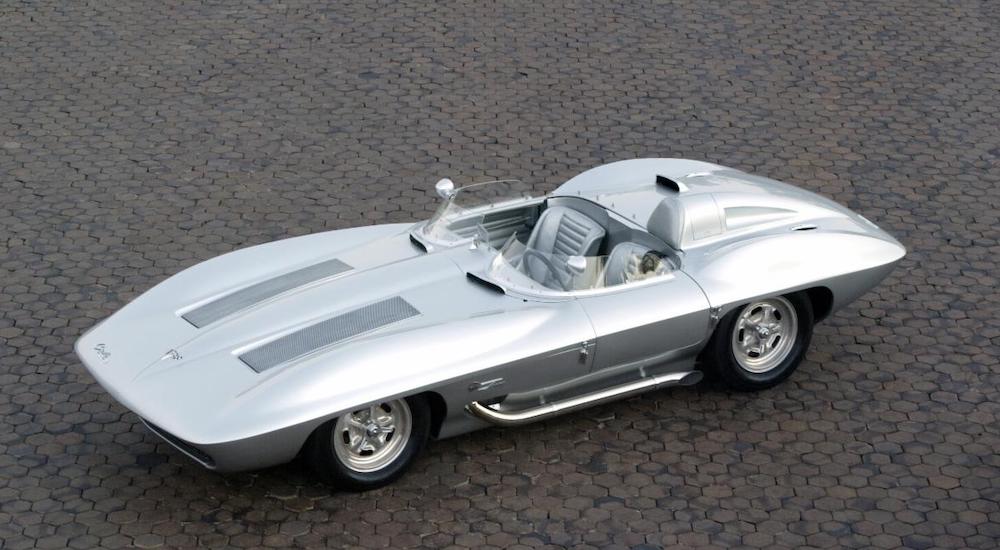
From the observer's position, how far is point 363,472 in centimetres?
718

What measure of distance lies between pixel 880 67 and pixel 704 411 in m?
6.46

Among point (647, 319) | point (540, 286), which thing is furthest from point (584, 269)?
point (647, 319)

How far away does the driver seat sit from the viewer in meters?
8.19

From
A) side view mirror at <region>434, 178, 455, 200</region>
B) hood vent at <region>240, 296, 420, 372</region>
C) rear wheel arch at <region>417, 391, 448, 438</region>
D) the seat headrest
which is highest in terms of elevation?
the seat headrest

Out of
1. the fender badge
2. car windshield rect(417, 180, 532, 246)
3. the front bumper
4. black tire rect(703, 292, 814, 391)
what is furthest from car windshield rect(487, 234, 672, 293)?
the fender badge

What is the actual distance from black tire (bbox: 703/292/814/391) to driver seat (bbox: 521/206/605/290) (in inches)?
38.1

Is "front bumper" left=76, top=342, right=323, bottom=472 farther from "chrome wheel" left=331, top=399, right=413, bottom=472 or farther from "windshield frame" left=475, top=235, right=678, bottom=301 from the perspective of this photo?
"windshield frame" left=475, top=235, right=678, bottom=301

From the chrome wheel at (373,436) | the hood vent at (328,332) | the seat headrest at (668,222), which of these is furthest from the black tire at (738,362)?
the chrome wheel at (373,436)

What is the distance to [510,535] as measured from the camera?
696cm

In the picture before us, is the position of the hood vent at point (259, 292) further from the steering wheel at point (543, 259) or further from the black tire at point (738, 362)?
the black tire at point (738, 362)

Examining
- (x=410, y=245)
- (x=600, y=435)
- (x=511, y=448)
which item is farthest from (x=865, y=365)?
(x=410, y=245)

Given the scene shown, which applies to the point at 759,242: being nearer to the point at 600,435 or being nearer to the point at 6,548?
the point at 600,435

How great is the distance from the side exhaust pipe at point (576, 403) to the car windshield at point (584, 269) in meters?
0.60

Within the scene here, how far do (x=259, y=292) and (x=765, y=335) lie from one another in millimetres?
3047
